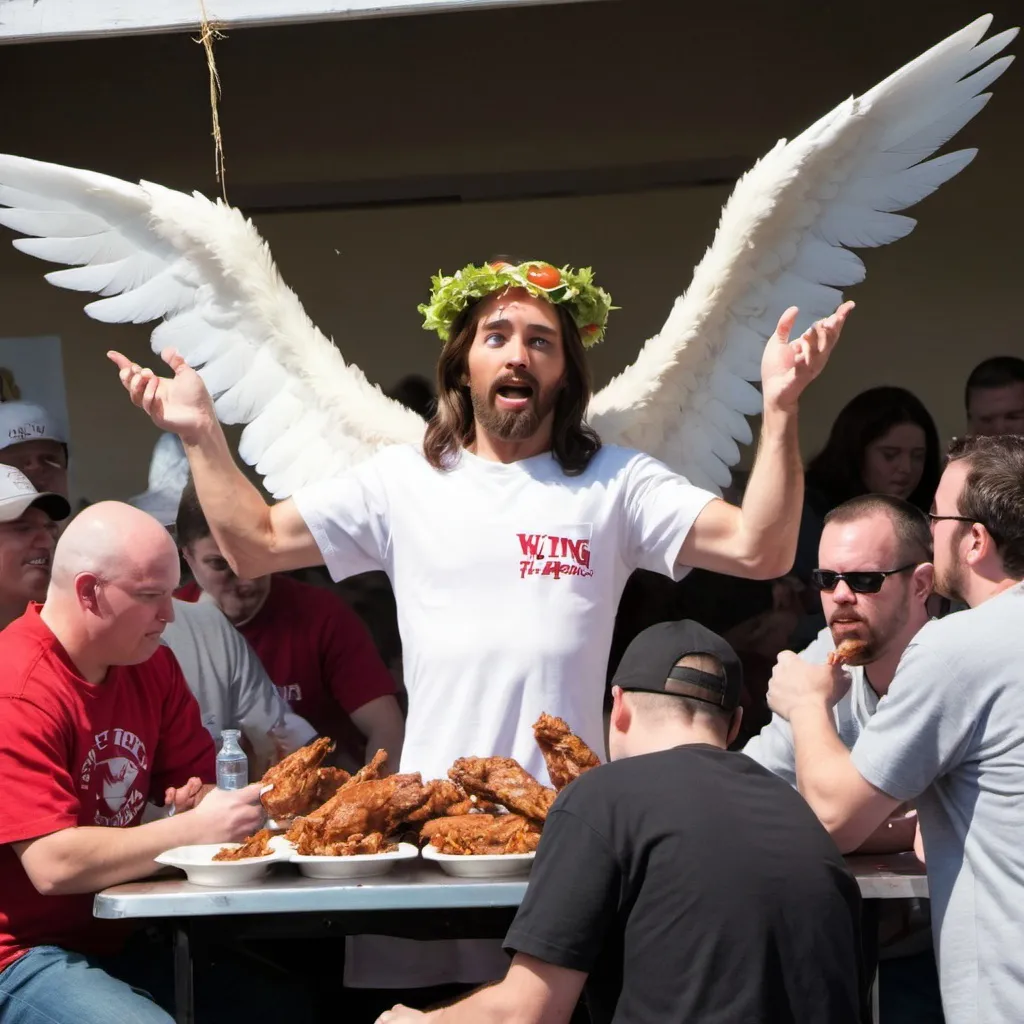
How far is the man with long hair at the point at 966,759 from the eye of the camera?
2293 mm

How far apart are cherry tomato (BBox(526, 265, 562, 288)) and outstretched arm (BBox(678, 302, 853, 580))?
55 cm

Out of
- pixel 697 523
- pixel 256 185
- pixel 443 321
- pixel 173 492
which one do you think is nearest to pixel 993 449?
pixel 697 523

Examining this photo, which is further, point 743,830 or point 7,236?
point 7,236

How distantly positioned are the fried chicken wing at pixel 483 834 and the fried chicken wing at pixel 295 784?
28 cm

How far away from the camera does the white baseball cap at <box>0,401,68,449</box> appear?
4.49m

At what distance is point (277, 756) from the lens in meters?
4.07

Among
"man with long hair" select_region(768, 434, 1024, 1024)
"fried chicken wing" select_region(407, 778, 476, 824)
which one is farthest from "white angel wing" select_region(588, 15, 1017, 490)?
"fried chicken wing" select_region(407, 778, 476, 824)

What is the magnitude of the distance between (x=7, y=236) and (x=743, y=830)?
5.09 m

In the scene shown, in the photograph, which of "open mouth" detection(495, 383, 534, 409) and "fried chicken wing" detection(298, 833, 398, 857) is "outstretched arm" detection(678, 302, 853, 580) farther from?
"fried chicken wing" detection(298, 833, 398, 857)

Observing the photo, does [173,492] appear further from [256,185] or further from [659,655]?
[659,655]

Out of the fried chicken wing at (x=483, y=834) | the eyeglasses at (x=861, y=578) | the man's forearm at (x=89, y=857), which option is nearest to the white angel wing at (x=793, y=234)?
the eyeglasses at (x=861, y=578)

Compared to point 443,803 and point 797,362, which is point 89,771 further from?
point 797,362

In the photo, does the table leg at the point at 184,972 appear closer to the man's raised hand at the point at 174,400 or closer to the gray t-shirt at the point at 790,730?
the man's raised hand at the point at 174,400

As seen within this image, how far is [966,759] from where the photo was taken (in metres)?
2.37
